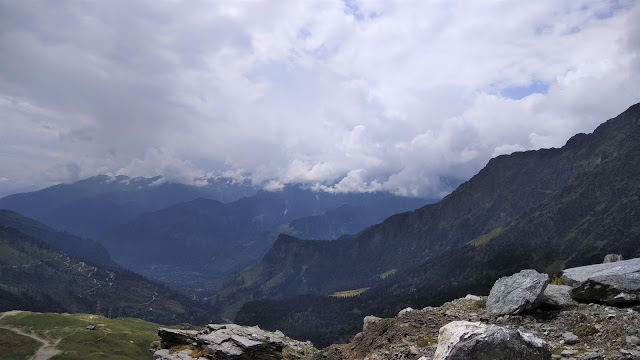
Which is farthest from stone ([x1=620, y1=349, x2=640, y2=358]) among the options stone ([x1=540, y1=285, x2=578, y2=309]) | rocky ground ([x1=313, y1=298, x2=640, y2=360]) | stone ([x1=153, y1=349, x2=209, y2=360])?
stone ([x1=153, y1=349, x2=209, y2=360])

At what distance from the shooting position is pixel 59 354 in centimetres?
14825

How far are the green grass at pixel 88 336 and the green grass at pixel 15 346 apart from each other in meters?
8.09

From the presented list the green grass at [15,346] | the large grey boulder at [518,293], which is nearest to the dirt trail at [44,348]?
the green grass at [15,346]

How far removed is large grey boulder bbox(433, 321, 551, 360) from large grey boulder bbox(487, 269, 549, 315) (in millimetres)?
6381

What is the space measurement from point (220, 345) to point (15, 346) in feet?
592

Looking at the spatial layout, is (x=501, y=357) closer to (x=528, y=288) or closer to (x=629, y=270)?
(x=528, y=288)

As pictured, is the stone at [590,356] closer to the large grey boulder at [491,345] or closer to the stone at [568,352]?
the stone at [568,352]

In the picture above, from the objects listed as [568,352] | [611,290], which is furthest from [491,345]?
[611,290]

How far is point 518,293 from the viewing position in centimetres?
2233

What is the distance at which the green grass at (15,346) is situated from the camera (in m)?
151

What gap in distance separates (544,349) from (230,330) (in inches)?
1100

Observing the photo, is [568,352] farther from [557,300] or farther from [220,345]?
[220,345]

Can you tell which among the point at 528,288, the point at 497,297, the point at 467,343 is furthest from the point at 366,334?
the point at 467,343

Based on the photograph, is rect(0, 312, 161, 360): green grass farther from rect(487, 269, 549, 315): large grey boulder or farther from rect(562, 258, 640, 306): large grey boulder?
rect(562, 258, 640, 306): large grey boulder
